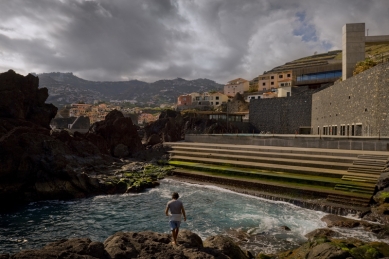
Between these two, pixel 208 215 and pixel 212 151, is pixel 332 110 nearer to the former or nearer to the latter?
pixel 212 151

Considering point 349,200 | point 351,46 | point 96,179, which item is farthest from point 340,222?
point 351,46

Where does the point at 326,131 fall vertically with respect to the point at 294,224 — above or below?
above

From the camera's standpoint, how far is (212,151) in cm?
2938

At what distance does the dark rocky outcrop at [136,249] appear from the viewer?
6.30 metres

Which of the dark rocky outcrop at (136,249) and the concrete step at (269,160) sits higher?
the concrete step at (269,160)

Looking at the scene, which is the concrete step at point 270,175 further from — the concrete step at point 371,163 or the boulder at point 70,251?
the boulder at point 70,251

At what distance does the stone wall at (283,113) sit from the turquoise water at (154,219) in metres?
32.0

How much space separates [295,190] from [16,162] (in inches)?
772

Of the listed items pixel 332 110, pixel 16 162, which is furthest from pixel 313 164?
pixel 16 162

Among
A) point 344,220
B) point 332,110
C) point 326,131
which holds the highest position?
point 332,110

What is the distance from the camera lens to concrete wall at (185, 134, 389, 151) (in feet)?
66.8

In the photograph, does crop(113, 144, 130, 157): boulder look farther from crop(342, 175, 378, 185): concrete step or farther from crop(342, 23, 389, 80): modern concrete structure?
crop(342, 23, 389, 80): modern concrete structure

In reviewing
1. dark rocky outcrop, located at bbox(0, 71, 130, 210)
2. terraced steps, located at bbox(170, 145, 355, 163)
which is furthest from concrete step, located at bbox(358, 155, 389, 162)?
dark rocky outcrop, located at bbox(0, 71, 130, 210)

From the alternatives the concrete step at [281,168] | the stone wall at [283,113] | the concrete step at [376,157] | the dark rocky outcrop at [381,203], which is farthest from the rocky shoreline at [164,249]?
the stone wall at [283,113]
